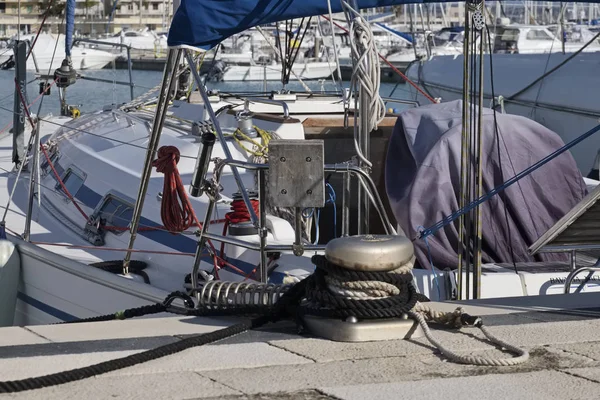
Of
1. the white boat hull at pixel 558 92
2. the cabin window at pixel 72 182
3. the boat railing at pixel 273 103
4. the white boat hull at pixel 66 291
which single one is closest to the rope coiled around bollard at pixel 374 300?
the white boat hull at pixel 66 291

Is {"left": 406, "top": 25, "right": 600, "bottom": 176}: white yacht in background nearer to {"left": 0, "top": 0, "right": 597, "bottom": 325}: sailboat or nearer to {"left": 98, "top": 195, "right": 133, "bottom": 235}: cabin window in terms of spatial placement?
{"left": 0, "top": 0, "right": 597, "bottom": 325}: sailboat

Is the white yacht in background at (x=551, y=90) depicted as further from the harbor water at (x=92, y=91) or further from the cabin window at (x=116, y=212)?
the cabin window at (x=116, y=212)

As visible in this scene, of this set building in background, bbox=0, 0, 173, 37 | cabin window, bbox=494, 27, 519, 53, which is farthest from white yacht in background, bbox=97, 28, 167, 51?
cabin window, bbox=494, 27, 519, 53

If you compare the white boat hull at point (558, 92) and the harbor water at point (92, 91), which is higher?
the white boat hull at point (558, 92)

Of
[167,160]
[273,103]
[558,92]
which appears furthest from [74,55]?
[167,160]

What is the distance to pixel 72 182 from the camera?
305 inches

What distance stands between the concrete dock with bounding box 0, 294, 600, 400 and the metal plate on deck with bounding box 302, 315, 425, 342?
0.13ft

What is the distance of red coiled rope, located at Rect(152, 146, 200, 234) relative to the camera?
579 centimetres

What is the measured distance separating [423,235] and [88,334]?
2.31 metres

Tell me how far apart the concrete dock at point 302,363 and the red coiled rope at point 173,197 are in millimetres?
1959

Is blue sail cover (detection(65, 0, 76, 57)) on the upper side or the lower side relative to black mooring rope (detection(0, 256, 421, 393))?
upper

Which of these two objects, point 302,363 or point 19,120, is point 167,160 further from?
point 19,120

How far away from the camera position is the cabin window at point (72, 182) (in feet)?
24.9

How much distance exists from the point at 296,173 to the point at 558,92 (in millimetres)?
12083
